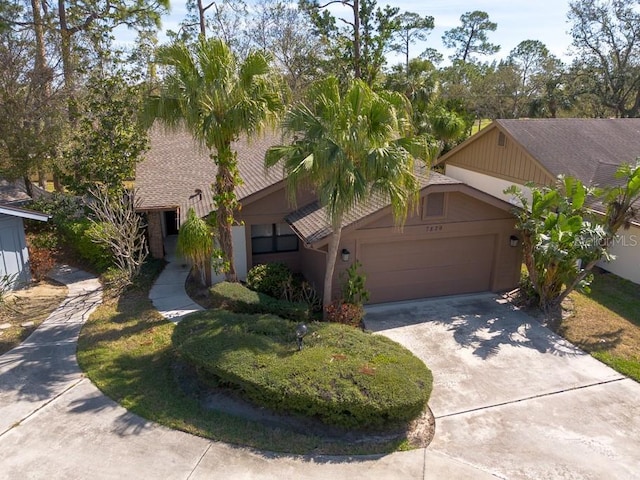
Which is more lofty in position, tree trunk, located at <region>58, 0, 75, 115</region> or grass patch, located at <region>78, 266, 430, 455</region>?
tree trunk, located at <region>58, 0, 75, 115</region>

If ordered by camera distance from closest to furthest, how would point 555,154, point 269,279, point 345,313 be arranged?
point 345,313 → point 269,279 → point 555,154

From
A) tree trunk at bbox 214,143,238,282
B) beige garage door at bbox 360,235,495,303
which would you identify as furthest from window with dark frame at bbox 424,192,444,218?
tree trunk at bbox 214,143,238,282

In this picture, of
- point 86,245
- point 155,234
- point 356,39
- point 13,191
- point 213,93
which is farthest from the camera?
point 356,39

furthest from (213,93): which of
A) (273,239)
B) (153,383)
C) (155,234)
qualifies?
(155,234)

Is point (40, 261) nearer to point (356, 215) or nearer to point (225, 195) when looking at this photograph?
point (225, 195)

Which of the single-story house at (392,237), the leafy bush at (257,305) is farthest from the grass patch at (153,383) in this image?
the single-story house at (392,237)

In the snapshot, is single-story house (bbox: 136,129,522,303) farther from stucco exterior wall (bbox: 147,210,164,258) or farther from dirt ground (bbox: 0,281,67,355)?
dirt ground (bbox: 0,281,67,355)

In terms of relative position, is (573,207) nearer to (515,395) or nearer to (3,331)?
(515,395)
